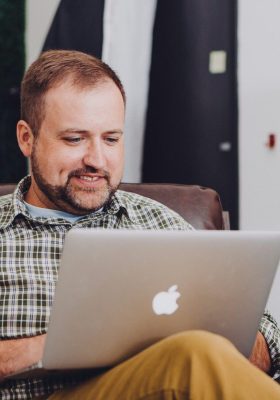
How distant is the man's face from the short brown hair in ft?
0.06

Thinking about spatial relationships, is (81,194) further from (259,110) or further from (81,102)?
(259,110)

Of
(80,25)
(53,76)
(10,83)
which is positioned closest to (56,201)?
(53,76)

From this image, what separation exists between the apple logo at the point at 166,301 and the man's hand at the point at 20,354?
27cm

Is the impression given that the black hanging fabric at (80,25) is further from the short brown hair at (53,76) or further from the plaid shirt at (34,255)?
the plaid shirt at (34,255)

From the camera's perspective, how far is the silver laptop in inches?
39.3

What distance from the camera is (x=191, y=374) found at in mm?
942

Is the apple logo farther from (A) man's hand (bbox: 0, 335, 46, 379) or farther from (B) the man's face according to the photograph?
(B) the man's face

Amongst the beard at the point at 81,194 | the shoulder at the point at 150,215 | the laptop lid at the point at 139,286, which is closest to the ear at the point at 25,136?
the beard at the point at 81,194

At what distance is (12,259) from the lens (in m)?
1.40

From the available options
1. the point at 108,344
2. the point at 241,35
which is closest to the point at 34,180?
the point at 108,344

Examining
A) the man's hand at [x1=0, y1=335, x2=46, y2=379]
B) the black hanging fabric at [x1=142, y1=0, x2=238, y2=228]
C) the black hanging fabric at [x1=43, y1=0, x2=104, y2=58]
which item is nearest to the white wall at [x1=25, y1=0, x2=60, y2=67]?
the black hanging fabric at [x1=43, y1=0, x2=104, y2=58]

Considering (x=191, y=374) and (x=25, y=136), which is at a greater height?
(x=25, y=136)

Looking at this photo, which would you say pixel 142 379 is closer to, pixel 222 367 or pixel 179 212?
pixel 222 367

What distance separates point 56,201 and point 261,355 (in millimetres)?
563
